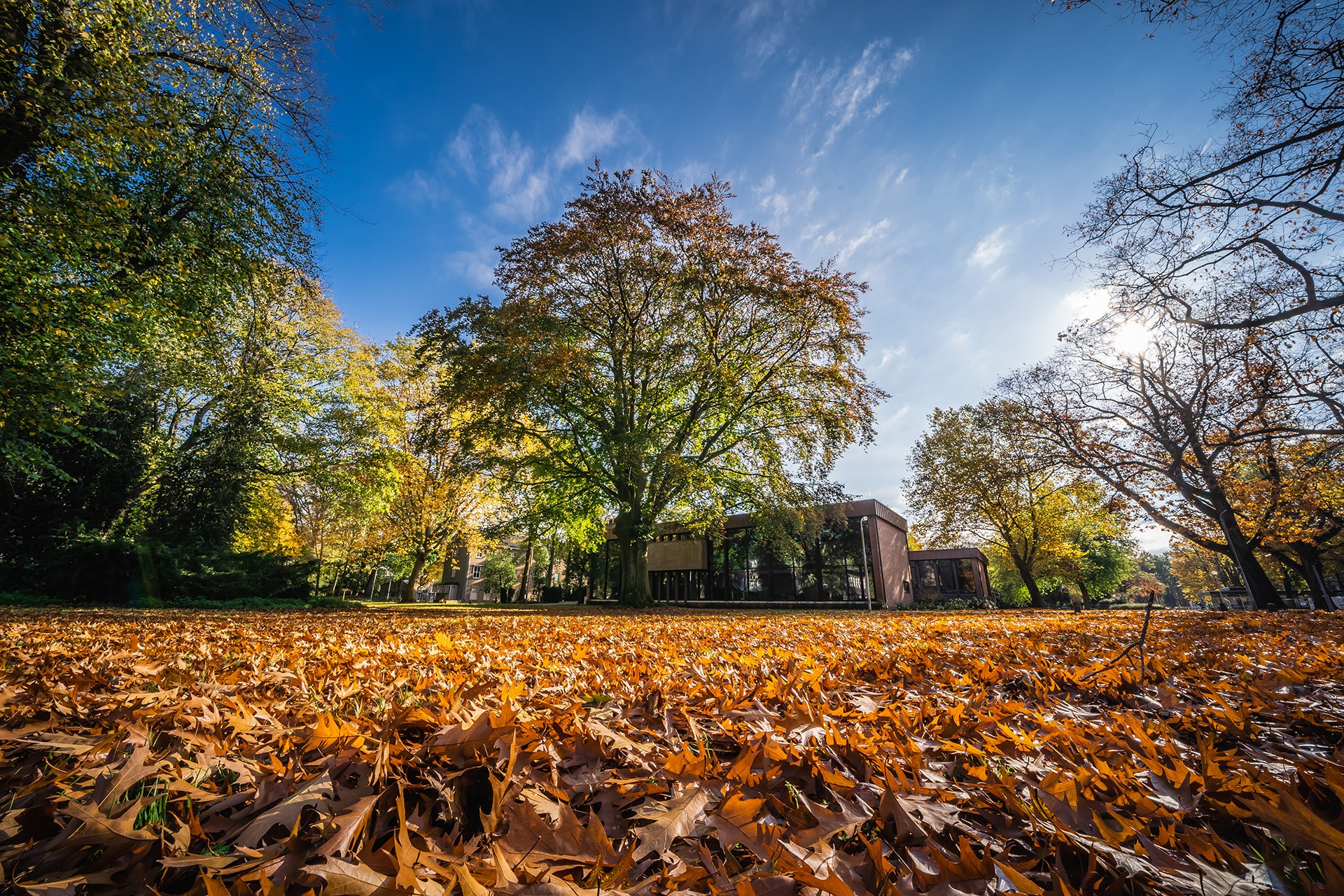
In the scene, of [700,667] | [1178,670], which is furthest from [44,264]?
[1178,670]

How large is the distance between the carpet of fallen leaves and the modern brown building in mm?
15158

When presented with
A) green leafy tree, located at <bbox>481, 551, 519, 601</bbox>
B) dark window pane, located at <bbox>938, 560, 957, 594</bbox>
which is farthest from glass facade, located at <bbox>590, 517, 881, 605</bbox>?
green leafy tree, located at <bbox>481, 551, 519, 601</bbox>

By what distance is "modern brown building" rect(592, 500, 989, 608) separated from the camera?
21.1m

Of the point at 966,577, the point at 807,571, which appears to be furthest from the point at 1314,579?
the point at 966,577

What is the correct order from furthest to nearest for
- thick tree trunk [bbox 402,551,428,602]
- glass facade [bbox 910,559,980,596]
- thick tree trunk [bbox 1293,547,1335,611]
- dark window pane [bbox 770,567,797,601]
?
glass facade [bbox 910,559,980,596] < thick tree trunk [bbox 402,551,428,602] < dark window pane [bbox 770,567,797,601] < thick tree trunk [bbox 1293,547,1335,611]

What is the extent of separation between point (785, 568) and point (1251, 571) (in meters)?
14.2

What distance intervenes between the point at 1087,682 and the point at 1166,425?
1757 centimetres

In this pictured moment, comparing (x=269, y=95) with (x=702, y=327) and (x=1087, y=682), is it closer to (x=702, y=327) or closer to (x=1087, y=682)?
(x=702, y=327)

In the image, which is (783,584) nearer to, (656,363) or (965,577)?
(656,363)

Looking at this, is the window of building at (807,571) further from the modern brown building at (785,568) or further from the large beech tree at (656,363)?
the large beech tree at (656,363)

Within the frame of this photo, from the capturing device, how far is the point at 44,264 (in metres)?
6.76

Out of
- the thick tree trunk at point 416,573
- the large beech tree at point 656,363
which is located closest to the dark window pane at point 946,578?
the large beech tree at point 656,363

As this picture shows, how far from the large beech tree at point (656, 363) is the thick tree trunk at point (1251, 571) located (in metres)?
9.81

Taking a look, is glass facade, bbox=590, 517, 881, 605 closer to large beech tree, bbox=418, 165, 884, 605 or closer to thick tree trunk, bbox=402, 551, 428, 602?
large beech tree, bbox=418, 165, 884, 605
